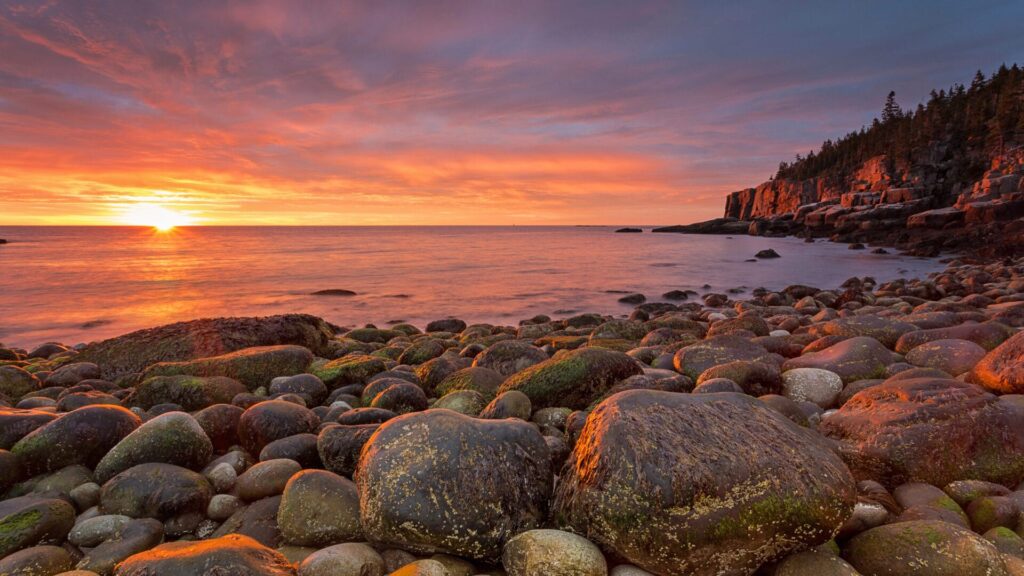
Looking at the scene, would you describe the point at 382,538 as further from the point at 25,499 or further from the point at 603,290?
the point at 603,290

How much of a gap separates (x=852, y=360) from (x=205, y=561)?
5291 mm

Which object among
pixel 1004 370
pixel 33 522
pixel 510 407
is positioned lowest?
pixel 33 522

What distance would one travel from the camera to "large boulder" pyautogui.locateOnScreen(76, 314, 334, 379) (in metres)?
7.36

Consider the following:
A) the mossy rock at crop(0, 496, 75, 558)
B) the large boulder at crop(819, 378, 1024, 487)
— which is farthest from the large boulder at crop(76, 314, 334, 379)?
the large boulder at crop(819, 378, 1024, 487)

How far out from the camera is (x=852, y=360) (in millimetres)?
4891

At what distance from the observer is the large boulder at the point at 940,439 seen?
3.07m

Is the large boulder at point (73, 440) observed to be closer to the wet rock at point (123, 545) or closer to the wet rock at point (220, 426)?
the wet rock at point (220, 426)

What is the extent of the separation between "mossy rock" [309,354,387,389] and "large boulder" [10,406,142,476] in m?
2.07

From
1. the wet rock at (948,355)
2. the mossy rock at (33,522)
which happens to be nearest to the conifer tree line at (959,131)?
the wet rock at (948,355)

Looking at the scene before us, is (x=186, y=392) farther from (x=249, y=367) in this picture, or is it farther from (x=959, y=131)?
(x=959, y=131)

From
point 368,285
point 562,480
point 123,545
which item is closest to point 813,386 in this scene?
point 562,480

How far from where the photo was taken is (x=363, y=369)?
19.1ft

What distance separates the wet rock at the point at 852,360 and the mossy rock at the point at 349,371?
4307mm

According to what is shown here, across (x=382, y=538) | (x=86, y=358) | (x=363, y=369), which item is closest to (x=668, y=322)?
(x=363, y=369)
